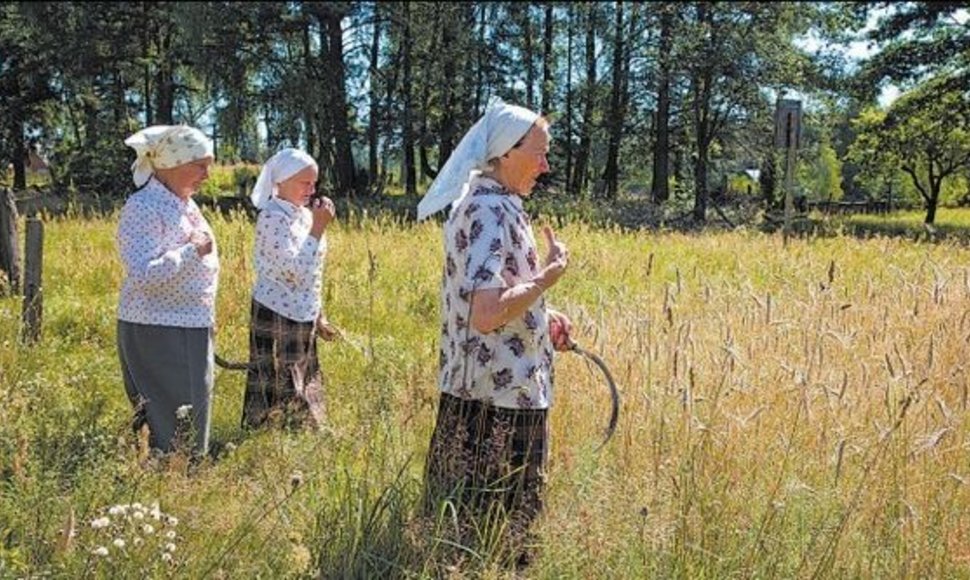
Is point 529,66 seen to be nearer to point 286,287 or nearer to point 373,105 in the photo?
point 373,105

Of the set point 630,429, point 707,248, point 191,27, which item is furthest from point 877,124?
point 630,429

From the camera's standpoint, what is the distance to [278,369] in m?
4.65

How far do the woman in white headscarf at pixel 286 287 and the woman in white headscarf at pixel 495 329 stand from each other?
1.68 metres

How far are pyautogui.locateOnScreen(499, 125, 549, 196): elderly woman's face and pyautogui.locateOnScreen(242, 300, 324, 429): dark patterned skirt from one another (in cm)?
211

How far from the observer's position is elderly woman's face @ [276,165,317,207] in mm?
4668

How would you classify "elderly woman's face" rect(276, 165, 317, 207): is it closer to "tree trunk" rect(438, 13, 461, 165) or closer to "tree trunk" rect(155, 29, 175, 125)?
"tree trunk" rect(438, 13, 461, 165)

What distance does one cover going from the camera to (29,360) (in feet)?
17.6

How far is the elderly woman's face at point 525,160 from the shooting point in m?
2.91

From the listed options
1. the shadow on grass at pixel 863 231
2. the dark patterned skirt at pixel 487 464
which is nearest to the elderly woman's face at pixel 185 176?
the dark patterned skirt at pixel 487 464

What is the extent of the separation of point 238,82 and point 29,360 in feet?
65.7

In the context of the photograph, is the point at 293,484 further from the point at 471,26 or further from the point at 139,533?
the point at 471,26

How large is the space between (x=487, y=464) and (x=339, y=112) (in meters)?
24.7

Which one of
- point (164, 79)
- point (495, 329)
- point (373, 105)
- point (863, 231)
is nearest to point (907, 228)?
point (863, 231)

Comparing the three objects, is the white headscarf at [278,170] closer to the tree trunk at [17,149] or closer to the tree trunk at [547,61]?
the tree trunk at [547,61]
